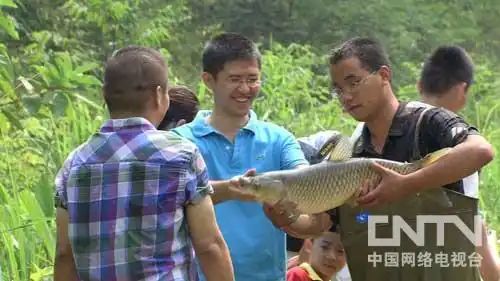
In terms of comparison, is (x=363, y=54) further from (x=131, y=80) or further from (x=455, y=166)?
(x=131, y=80)

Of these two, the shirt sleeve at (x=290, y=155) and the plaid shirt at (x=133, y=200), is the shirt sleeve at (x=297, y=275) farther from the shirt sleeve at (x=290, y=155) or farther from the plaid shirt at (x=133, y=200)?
the plaid shirt at (x=133, y=200)

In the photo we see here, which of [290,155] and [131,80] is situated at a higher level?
[131,80]

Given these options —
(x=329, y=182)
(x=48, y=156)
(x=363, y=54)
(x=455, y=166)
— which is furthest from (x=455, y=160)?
(x=48, y=156)

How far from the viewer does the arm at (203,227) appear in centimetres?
229

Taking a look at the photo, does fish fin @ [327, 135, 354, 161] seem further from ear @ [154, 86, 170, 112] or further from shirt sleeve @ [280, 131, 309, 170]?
ear @ [154, 86, 170, 112]

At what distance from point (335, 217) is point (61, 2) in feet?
24.5

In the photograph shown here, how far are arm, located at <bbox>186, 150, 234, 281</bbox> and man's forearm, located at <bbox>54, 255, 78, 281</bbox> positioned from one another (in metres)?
0.38

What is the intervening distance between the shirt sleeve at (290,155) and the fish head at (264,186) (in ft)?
0.71

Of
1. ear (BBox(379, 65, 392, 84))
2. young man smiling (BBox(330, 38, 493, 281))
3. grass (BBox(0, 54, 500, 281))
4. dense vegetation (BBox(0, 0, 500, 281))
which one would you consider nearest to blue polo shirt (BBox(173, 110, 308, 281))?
young man smiling (BBox(330, 38, 493, 281))

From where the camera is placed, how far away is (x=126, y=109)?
7.57ft

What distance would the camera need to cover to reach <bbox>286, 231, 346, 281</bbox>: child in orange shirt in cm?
335

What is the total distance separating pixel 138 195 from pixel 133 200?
2 cm

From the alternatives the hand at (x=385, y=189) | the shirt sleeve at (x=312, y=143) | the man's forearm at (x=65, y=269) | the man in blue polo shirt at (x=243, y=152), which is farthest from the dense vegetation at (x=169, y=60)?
the hand at (x=385, y=189)

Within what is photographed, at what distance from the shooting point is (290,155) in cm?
291
